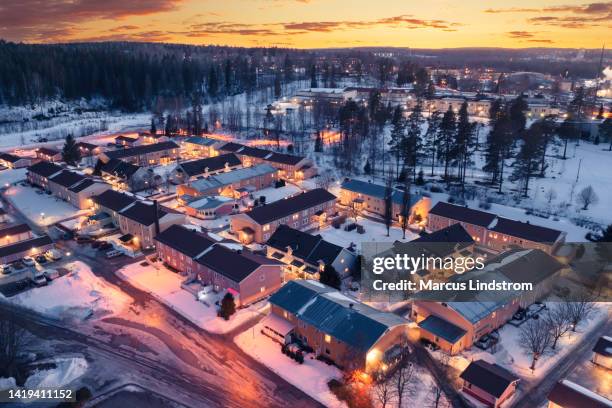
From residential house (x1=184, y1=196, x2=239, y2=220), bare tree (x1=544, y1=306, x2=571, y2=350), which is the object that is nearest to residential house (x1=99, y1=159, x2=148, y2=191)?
residential house (x1=184, y1=196, x2=239, y2=220)

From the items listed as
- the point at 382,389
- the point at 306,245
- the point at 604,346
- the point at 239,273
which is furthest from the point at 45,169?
the point at 604,346

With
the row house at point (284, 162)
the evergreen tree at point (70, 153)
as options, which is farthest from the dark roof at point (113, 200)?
the row house at point (284, 162)

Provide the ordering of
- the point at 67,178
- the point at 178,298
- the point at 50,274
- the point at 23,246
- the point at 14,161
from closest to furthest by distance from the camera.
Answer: the point at 178,298 < the point at 50,274 < the point at 23,246 < the point at 67,178 < the point at 14,161

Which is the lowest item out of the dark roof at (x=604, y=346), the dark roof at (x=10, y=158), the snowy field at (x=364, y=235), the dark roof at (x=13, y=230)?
the snowy field at (x=364, y=235)

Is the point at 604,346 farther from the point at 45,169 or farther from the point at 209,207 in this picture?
the point at 45,169

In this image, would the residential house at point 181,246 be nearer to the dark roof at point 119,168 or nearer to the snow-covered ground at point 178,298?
the snow-covered ground at point 178,298
